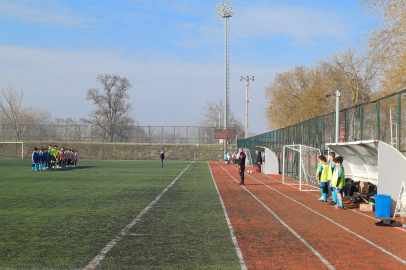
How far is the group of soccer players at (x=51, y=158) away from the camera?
1265 inches

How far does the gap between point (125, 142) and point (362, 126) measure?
55.3 m

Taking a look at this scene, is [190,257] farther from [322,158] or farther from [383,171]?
[322,158]

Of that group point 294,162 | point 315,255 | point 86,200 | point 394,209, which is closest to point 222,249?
point 315,255

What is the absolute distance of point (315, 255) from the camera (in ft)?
24.0

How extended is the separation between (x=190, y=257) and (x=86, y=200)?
8.35m

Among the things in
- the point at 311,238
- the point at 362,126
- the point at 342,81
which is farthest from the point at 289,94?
the point at 311,238

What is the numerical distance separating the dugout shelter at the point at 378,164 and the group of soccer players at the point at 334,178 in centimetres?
84

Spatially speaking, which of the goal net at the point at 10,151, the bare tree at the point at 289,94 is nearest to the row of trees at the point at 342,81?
the bare tree at the point at 289,94

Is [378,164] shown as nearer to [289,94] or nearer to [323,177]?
[323,177]

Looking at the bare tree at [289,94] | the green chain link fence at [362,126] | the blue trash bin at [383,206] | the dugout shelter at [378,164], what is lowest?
the blue trash bin at [383,206]

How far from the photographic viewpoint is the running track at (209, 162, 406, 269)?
6.88 metres

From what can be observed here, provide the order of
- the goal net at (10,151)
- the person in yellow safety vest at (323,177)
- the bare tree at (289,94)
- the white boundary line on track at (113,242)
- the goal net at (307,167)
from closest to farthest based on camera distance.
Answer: the white boundary line on track at (113,242) → the person in yellow safety vest at (323,177) → the goal net at (307,167) → the bare tree at (289,94) → the goal net at (10,151)

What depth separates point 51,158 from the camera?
3559 cm

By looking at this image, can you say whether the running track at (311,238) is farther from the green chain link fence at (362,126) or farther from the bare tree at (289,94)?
the bare tree at (289,94)
